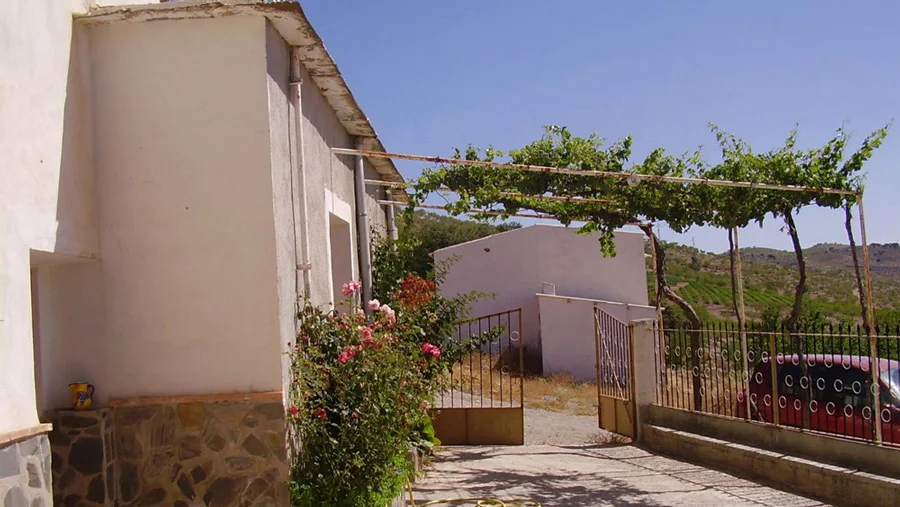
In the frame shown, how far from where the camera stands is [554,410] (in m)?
17.0

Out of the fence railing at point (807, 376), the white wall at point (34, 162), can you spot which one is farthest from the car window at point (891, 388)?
the white wall at point (34, 162)

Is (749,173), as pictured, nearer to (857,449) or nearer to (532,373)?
(857,449)

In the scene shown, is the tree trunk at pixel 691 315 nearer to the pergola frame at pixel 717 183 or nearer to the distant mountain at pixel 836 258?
the pergola frame at pixel 717 183

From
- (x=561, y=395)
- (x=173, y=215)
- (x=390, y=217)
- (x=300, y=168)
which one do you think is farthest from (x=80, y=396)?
(x=561, y=395)

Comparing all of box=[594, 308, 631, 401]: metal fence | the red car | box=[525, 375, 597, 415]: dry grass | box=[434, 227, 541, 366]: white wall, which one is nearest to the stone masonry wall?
the red car

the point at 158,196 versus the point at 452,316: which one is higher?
the point at 158,196

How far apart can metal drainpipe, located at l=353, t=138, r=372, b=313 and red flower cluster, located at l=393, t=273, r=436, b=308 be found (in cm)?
37

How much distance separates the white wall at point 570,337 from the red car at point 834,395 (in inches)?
513

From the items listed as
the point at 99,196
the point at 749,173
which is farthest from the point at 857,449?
the point at 99,196

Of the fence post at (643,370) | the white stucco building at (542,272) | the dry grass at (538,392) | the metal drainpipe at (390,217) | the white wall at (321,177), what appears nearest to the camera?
the white wall at (321,177)

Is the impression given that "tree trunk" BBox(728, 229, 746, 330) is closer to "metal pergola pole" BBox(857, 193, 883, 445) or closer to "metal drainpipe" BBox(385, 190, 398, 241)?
"metal pergola pole" BBox(857, 193, 883, 445)

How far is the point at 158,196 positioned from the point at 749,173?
7032 mm

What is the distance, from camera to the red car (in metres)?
8.73

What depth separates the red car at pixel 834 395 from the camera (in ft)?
28.6
